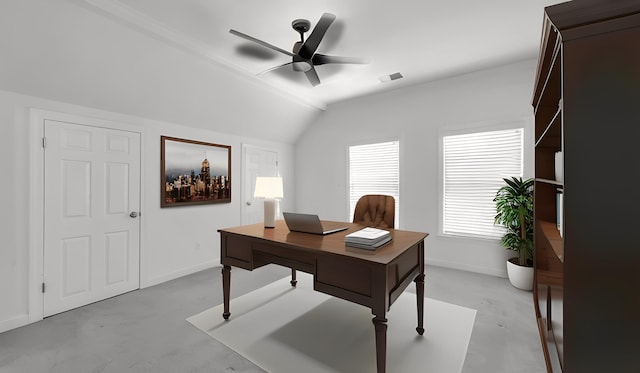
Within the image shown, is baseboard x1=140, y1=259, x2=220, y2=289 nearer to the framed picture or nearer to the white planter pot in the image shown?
the framed picture

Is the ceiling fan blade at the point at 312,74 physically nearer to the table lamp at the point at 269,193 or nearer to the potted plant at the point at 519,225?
the table lamp at the point at 269,193

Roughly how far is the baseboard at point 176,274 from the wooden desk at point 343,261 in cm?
155

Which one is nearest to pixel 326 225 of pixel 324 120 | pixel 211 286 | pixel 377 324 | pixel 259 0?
pixel 377 324

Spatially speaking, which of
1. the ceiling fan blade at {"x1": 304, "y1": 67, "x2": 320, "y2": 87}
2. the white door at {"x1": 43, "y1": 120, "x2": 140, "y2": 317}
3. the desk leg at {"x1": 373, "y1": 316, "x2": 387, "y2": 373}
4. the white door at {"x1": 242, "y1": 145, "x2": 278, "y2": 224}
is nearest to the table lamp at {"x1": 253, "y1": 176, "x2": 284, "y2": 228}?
the ceiling fan blade at {"x1": 304, "y1": 67, "x2": 320, "y2": 87}

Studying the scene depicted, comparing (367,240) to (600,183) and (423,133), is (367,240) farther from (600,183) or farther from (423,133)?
(423,133)

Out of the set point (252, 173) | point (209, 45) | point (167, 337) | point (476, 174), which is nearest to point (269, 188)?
point (167, 337)

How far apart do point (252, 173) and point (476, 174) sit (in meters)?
3.54

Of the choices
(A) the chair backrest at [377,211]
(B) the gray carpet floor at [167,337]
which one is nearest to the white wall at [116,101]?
(B) the gray carpet floor at [167,337]

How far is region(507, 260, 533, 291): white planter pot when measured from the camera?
3.08 m

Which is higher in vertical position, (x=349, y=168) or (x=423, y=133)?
(x=423, y=133)

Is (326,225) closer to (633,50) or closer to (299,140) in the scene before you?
(633,50)

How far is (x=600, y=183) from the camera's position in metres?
1.00

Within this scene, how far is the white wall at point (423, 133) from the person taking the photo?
11.6ft

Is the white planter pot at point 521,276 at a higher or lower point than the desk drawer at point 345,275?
lower
